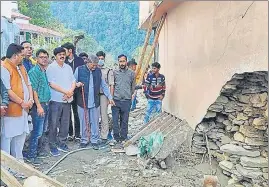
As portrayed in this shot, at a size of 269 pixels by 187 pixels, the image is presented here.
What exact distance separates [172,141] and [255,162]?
1.22 meters

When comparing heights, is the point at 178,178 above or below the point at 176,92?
below

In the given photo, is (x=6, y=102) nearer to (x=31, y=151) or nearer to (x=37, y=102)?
(x=37, y=102)

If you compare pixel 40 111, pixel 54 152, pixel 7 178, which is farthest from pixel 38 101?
pixel 7 178

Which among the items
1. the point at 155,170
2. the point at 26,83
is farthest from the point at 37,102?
the point at 155,170

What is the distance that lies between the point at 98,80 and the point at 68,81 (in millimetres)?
656

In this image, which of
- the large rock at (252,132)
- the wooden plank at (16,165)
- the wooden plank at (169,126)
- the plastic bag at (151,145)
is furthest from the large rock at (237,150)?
the wooden plank at (16,165)

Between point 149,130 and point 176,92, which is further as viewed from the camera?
point 176,92

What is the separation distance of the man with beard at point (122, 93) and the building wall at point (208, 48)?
0.96 meters

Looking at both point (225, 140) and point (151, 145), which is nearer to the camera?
point (225, 140)

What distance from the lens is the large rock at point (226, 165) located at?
461 centimetres

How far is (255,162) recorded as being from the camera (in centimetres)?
437

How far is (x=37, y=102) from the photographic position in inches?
185

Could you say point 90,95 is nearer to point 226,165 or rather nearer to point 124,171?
point 124,171

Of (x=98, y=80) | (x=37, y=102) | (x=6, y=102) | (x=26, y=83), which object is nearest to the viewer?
(x=6, y=102)
